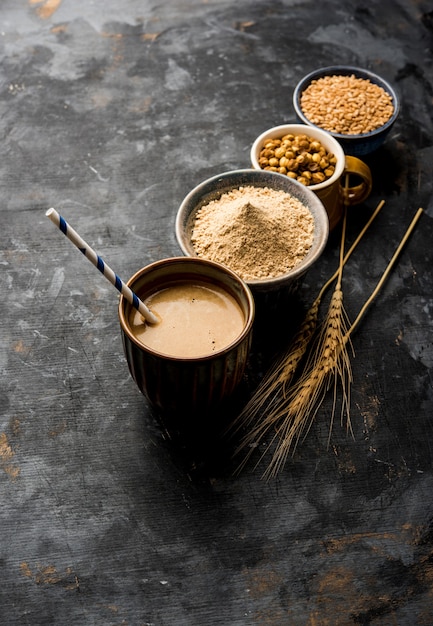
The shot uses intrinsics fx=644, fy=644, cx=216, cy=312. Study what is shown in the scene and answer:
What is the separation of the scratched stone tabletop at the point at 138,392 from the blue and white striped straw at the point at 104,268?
1.10ft

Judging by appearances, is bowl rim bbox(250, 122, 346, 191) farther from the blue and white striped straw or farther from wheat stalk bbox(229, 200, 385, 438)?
the blue and white striped straw

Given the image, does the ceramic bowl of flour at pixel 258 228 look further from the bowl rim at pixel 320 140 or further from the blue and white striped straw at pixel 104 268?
the blue and white striped straw at pixel 104 268

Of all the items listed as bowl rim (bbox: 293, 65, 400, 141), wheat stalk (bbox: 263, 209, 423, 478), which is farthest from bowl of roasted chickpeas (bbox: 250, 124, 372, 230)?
wheat stalk (bbox: 263, 209, 423, 478)

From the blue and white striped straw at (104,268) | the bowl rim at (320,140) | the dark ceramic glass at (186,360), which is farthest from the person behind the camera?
the bowl rim at (320,140)

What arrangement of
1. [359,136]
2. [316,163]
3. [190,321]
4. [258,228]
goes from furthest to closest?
[359,136], [316,163], [258,228], [190,321]

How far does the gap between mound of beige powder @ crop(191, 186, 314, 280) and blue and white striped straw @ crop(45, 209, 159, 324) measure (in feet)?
0.99

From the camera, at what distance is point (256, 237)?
1.67m

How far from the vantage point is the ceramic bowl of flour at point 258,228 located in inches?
65.7

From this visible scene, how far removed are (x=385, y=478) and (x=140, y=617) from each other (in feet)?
2.14

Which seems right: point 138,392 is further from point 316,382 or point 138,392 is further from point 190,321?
point 316,382

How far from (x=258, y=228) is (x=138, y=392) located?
534 mm

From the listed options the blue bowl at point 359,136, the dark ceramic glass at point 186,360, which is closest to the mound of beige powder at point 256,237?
the dark ceramic glass at point 186,360

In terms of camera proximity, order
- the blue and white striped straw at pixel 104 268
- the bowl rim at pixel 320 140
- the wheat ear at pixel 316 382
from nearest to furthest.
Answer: the blue and white striped straw at pixel 104 268 → the wheat ear at pixel 316 382 → the bowl rim at pixel 320 140

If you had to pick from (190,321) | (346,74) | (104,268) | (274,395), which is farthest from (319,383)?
(346,74)
